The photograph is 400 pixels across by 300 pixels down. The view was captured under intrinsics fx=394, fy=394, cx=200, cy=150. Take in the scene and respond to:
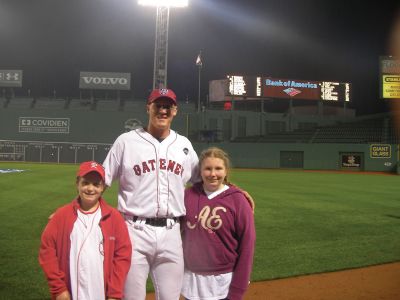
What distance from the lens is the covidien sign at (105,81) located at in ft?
135

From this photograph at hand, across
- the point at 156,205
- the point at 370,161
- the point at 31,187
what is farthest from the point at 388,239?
the point at 370,161

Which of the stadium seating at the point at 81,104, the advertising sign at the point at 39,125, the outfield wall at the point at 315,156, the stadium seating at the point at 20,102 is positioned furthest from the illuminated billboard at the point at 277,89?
the stadium seating at the point at 20,102

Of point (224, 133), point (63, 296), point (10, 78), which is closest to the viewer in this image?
point (63, 296)

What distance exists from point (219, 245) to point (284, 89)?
35832mm

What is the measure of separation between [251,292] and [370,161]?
1151 inches

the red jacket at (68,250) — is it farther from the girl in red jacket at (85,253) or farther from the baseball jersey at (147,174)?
the baseball jersey at (147,174)

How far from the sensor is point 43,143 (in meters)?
32.7

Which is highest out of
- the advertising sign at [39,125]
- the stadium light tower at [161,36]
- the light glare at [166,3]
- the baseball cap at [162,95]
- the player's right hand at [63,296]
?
the light glare at [166,3]

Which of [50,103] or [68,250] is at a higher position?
[50,103]

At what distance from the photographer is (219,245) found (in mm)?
2395

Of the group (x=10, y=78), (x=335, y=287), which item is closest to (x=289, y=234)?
(x=335, y=287)

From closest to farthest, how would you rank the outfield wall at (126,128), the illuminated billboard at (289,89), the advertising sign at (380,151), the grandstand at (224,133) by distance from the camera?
the advertising sign at (380,151), the outfield wall at (126,128), the grandstand at (224,133), the illuminated billboard at (289,89)

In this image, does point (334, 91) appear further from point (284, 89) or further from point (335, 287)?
point (335, 287)

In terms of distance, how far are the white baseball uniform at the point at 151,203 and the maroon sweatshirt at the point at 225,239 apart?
0.52ft
